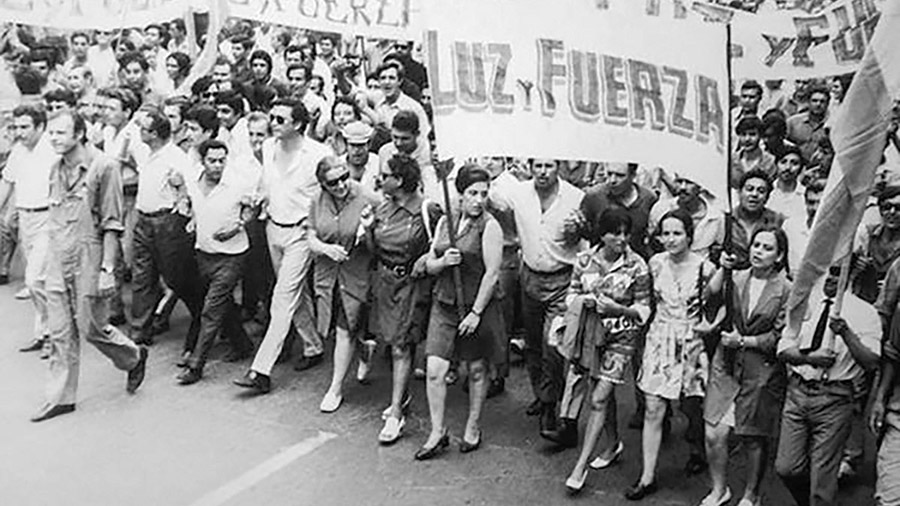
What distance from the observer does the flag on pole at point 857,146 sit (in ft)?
16.1

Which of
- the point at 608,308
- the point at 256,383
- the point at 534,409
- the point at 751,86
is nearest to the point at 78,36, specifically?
the point at 256,383

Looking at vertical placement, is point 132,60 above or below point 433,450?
above

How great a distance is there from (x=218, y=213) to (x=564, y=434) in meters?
3.01

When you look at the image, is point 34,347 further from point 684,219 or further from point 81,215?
point 684,219

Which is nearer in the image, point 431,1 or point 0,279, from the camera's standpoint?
point 431,1

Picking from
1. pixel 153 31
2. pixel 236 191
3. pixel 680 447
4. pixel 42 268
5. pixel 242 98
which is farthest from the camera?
pixel 153 31

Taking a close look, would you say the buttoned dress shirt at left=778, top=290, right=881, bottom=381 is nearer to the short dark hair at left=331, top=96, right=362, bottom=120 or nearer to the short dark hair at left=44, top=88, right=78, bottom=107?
the short dark hair at left=331, top=96, right=362, bottom=120

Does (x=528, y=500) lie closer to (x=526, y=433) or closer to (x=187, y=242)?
(x=526, y=433)

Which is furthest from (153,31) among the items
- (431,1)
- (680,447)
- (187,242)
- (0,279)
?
(680,447)

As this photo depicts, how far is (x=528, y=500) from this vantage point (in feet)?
22.1

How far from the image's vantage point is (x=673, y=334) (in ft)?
21.6

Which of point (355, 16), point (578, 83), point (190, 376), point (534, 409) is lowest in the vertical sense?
point (534, 409)

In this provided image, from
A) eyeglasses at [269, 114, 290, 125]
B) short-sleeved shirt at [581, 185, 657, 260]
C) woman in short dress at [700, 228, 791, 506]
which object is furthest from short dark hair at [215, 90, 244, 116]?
woman in short dress at [700, 228, 791, 506]

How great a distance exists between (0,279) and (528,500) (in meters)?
6.38
